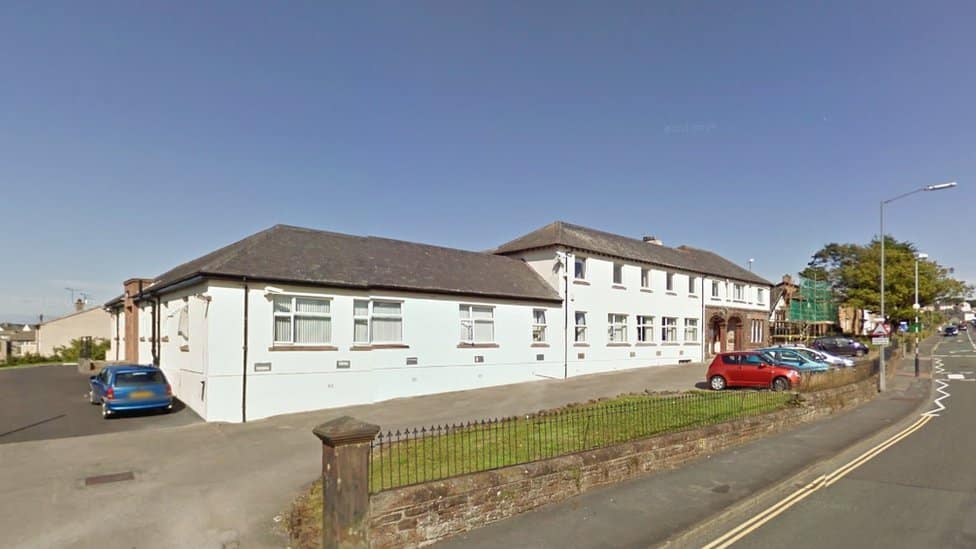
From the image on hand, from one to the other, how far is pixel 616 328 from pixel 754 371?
9882 millimetres

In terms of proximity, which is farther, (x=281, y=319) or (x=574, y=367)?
(x=574, y=367)

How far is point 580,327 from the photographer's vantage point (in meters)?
28.0

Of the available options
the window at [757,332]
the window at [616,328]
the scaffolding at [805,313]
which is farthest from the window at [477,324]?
the scaffolding at [805,313]

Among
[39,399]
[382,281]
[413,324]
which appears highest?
[382,281]

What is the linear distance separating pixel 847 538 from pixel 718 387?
50.6 feet

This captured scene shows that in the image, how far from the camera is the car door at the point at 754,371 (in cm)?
2036

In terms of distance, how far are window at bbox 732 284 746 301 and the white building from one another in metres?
10.4

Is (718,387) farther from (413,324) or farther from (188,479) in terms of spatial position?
(188,479)

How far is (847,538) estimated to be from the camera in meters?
6.84

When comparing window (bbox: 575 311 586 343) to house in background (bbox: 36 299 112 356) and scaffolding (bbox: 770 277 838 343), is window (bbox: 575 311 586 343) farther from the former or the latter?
house in background (bbox: 36 299 112 356)

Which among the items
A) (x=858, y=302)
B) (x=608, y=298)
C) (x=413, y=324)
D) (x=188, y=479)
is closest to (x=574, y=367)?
(x=608, y=298)

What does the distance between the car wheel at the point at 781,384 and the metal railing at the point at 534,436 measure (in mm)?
4369

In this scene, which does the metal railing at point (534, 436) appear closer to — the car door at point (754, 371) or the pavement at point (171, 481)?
the pavement at point (171, 481)

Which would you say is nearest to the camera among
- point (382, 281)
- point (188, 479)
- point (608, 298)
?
point (188, 479)
